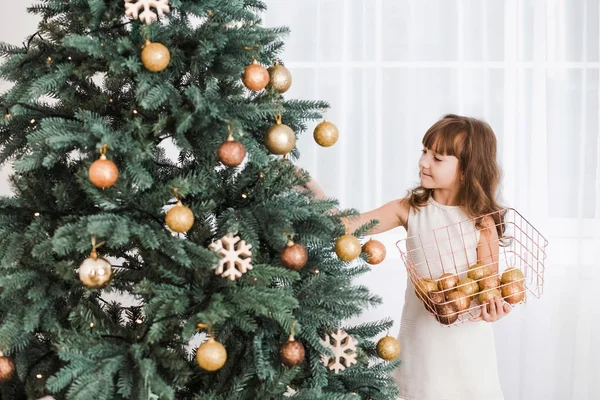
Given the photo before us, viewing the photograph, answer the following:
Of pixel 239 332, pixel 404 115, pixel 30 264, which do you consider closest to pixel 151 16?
pixel 30 264

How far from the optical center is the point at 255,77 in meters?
1.05

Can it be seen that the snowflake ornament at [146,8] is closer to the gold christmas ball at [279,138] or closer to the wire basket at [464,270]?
the gold christmas ball at [279,138]

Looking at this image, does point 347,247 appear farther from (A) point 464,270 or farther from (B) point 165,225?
(A) point 464,270

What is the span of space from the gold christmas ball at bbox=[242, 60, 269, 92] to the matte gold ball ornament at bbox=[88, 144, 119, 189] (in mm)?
262

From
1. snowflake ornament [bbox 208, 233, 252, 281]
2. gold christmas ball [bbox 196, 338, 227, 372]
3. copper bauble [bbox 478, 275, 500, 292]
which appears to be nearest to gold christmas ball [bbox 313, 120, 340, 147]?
snowflake ornament [bbox 208, 233, 252, 281]

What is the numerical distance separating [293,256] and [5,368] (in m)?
0.47

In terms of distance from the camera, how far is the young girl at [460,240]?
1666 millimetres

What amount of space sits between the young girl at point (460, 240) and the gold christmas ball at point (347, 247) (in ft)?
1.86

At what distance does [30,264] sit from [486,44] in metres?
1.77

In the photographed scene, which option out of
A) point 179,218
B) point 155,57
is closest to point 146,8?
point 155,57

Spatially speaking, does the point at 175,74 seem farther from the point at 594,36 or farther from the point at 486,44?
the point at 594,36

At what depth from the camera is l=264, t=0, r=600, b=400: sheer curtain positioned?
2.26 meters

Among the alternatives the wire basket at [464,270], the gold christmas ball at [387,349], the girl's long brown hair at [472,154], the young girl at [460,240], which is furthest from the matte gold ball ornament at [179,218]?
the girl's long brown hair at [472,154]

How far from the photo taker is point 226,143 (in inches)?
38.8
